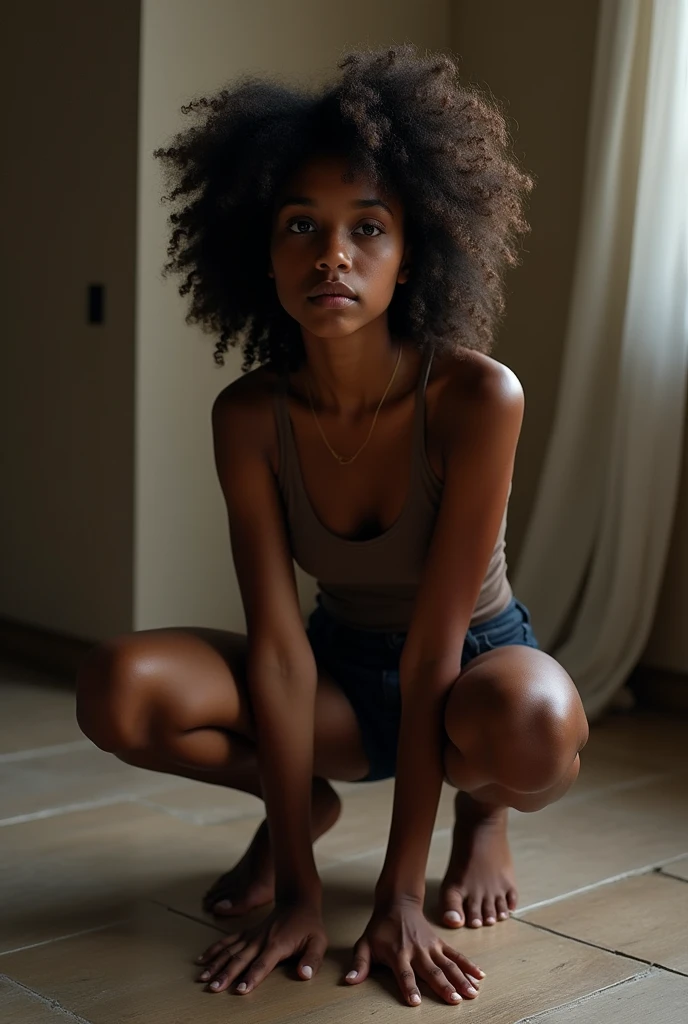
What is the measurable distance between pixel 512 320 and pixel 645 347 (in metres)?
0.57

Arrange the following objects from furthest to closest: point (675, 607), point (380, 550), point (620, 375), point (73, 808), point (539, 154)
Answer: point (539, 154) → point (675, 607) → point (620, 375) → point (73, 808) → point (380, 550)

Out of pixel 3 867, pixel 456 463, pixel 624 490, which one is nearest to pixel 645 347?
pixel 624 490

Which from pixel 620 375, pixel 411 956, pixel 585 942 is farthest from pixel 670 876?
pixel 620 375

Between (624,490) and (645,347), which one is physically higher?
(645,347)

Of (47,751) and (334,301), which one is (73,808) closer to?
(47,751)

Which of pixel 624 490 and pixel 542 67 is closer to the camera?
pixel 624 490

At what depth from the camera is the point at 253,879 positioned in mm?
2020

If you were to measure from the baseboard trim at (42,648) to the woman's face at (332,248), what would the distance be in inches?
76.5

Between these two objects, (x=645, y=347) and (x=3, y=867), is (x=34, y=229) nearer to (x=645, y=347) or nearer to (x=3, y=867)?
(x=645, y=347)

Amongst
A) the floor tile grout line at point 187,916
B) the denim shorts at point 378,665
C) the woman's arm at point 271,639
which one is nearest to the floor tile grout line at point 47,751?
the floor tile grout line at point 187,916

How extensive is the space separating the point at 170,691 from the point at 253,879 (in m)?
0.35

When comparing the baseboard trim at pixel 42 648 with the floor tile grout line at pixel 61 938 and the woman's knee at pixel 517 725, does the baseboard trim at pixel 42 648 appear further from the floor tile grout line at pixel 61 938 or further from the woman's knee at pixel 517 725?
the woman's knee at pixel 517 725

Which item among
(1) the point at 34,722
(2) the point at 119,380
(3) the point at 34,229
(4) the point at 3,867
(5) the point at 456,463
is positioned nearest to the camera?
(5) the point at 456,463

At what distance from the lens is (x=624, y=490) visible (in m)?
3.15
